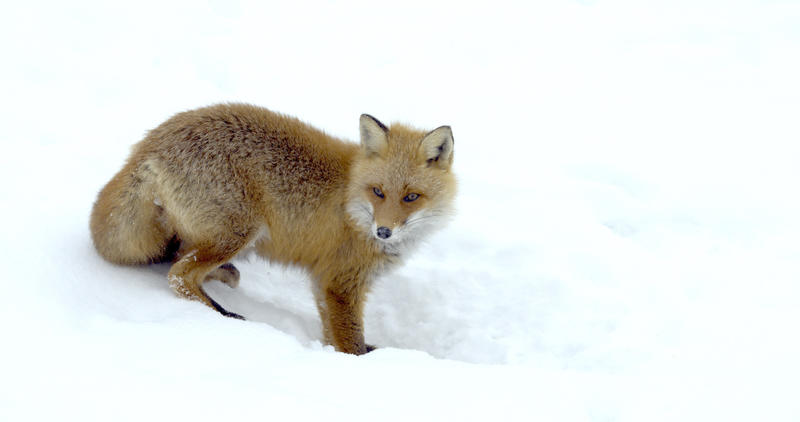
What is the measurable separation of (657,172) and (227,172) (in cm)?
419

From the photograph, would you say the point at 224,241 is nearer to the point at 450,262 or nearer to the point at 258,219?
the point at 258,219

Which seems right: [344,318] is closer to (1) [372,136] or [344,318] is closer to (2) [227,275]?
(2) [227,275]

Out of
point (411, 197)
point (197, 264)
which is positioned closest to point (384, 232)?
point (411, 197)

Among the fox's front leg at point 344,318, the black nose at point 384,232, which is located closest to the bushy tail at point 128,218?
the fox's front leg at point 344,318

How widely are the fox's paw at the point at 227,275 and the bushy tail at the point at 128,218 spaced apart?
24.2 inches

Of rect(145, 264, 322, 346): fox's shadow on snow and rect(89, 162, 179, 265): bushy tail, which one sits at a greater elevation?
rect(89, 162, 179, 265): bushy tail

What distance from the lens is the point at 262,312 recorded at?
14.0 ft

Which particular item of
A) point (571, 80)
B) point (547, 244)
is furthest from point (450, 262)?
point (571, 80)

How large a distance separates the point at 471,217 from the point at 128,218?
2.81 metres

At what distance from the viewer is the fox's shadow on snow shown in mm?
4180

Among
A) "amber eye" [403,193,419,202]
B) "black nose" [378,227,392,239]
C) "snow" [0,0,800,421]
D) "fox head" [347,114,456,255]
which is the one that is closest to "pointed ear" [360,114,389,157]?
"fox head" [347,114,456,255]

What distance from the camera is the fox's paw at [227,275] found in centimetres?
435

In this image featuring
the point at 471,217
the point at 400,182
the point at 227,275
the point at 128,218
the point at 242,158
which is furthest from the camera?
the point at 471,217

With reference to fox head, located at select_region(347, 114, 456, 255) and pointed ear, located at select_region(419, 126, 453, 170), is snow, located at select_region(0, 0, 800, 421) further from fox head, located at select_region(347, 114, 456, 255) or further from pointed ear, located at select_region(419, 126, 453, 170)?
pointed ear, located at select_region(419, 126, 453, 170)
